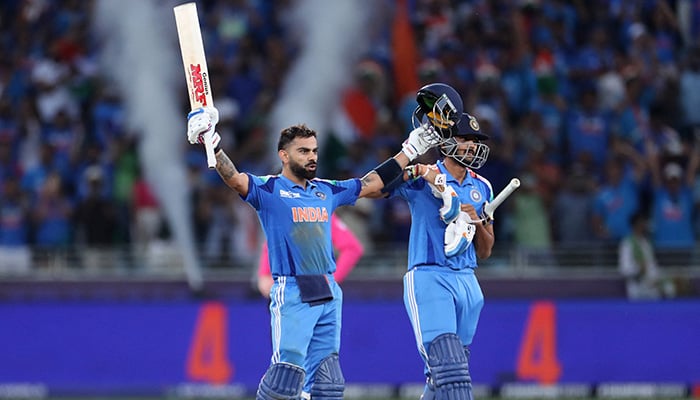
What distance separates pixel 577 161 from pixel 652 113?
1.46 meters

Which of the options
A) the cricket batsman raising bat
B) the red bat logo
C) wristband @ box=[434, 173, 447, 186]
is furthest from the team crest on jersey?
the red bat logo

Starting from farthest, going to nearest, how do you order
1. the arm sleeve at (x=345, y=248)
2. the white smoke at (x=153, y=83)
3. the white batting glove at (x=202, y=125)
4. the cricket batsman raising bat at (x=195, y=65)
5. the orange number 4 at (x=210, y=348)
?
the white smoke at (x=153, y=83) → the orange number 4 at (x=210, y=348) → the arm sleeve at (x=345, y=248) → the cricket batsman raising bat at (x=195, y=65) → the white batting glove at (x=202, y=125)

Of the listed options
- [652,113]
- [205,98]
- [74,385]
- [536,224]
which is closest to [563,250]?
[536,224]

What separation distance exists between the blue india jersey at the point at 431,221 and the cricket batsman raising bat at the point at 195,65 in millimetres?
1675

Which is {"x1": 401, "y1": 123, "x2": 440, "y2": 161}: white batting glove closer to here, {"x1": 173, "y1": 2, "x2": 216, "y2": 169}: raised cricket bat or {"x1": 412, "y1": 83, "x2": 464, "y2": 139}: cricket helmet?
{"x1": 412, "y1": 83, "x2": 464, "y2": 139}: cricket helmet

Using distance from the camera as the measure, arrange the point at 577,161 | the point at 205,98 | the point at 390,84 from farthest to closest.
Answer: the point at 390,84
the point at 577,161
the point at 205,98

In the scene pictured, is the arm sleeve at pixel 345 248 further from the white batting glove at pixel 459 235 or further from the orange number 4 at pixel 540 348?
the orange number 4 at pixel 540 348

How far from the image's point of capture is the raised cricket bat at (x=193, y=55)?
982 cm

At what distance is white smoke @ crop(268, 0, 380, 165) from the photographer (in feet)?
60.7

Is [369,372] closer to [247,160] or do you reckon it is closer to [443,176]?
[247,160]

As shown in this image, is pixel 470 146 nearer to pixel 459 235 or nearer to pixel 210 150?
pixel 459 235

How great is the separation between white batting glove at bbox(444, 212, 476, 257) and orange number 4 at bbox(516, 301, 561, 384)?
236 inches

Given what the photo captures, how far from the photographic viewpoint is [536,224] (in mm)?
16984

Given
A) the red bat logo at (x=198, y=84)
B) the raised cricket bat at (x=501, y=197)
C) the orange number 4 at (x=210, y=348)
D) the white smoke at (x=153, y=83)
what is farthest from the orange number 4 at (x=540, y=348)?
the red bat logo at (x=198, y=84)
